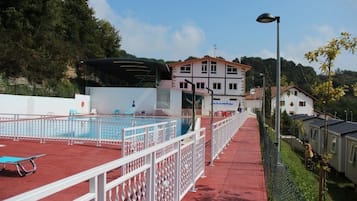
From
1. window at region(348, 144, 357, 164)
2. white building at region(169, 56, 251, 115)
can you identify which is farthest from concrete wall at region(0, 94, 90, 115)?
window at region(348, 144, 357, 164)

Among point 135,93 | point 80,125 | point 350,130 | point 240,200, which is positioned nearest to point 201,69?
point 135,93

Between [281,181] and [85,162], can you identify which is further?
[85,162]

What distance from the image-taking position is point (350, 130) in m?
17.7

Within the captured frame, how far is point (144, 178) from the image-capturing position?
139 inches

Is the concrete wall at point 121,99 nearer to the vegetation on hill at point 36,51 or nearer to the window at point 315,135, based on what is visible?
the vegetation on hill at point 36,51

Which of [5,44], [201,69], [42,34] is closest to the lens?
[5,44]

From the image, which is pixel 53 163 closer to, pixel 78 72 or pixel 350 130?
pixel 350 130

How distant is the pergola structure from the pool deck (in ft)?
67.3

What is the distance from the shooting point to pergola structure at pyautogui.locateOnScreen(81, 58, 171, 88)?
32834mm

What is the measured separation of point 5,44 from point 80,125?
16033 millimetres

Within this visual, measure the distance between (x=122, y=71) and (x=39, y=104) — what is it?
14974 mm

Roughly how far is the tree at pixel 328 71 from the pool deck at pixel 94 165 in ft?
4.11

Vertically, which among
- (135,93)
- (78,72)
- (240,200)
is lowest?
(240,200)

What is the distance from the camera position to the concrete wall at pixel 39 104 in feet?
67.7
